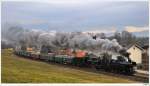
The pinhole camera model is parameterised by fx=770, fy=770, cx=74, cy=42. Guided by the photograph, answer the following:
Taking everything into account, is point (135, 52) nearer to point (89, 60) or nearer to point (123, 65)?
point (123, 65)

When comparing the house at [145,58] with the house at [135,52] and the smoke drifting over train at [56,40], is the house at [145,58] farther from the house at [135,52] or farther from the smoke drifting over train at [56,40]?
the smoke drifting over train at [56,40]

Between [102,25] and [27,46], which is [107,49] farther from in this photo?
[27,46]

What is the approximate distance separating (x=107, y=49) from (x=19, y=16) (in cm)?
172

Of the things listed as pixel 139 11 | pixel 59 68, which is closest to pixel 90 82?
pixel 59 68

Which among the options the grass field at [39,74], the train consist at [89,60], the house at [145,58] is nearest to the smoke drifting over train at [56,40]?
the train consist at [89,60]

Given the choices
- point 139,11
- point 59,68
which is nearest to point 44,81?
point 59,68

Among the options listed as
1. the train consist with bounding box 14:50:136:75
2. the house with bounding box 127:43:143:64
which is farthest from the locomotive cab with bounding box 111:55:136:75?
the house with bounding box 127:43:143:64

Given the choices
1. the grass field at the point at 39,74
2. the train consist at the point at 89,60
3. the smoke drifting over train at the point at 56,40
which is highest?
the smoke drifting over train at the point at 56,40

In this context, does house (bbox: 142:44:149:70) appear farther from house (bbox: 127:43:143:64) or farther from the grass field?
the grass field

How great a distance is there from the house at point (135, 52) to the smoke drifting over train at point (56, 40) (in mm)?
194

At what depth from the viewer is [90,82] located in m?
13.9

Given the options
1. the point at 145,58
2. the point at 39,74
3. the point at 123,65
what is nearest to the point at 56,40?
the point at 39,74

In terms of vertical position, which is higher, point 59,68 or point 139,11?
point 139,11

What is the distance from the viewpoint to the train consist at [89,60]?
555 inches
